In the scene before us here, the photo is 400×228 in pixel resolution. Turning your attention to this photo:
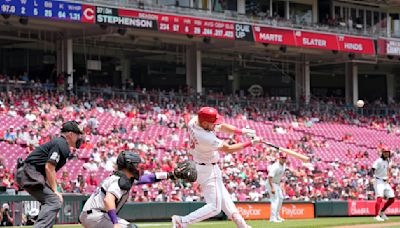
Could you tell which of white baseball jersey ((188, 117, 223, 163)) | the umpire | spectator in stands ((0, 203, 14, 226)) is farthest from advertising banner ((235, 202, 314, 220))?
the umpire

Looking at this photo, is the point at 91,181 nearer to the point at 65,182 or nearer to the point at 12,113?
the point at 65,182

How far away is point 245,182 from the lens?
1128 inches

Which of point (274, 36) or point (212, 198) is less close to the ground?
point (274, 36)

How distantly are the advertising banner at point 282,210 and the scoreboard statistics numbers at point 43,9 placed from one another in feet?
42.2

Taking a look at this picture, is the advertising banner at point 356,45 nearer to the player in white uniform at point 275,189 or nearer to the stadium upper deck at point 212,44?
the stadium upper deck at point 212,44

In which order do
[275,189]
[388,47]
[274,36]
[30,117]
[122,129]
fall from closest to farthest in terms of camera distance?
[275,189] → [30,117] → [122,129] → [274,36] → [388,47]

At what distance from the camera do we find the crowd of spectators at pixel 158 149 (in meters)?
25.6

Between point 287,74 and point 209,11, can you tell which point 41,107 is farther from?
point 287,74

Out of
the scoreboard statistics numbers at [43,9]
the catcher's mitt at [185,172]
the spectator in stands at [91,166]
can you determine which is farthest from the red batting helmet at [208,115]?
the scoreboard statistics numbers at [43,9]

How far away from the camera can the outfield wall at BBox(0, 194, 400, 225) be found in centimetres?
1984

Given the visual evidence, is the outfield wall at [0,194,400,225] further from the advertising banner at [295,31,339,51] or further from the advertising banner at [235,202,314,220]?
the advertising banner at [295,31,339,51]

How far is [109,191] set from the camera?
820 cm

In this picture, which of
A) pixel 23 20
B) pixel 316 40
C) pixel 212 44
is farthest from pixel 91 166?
pixel 316 40

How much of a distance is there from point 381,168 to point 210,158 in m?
9.90
